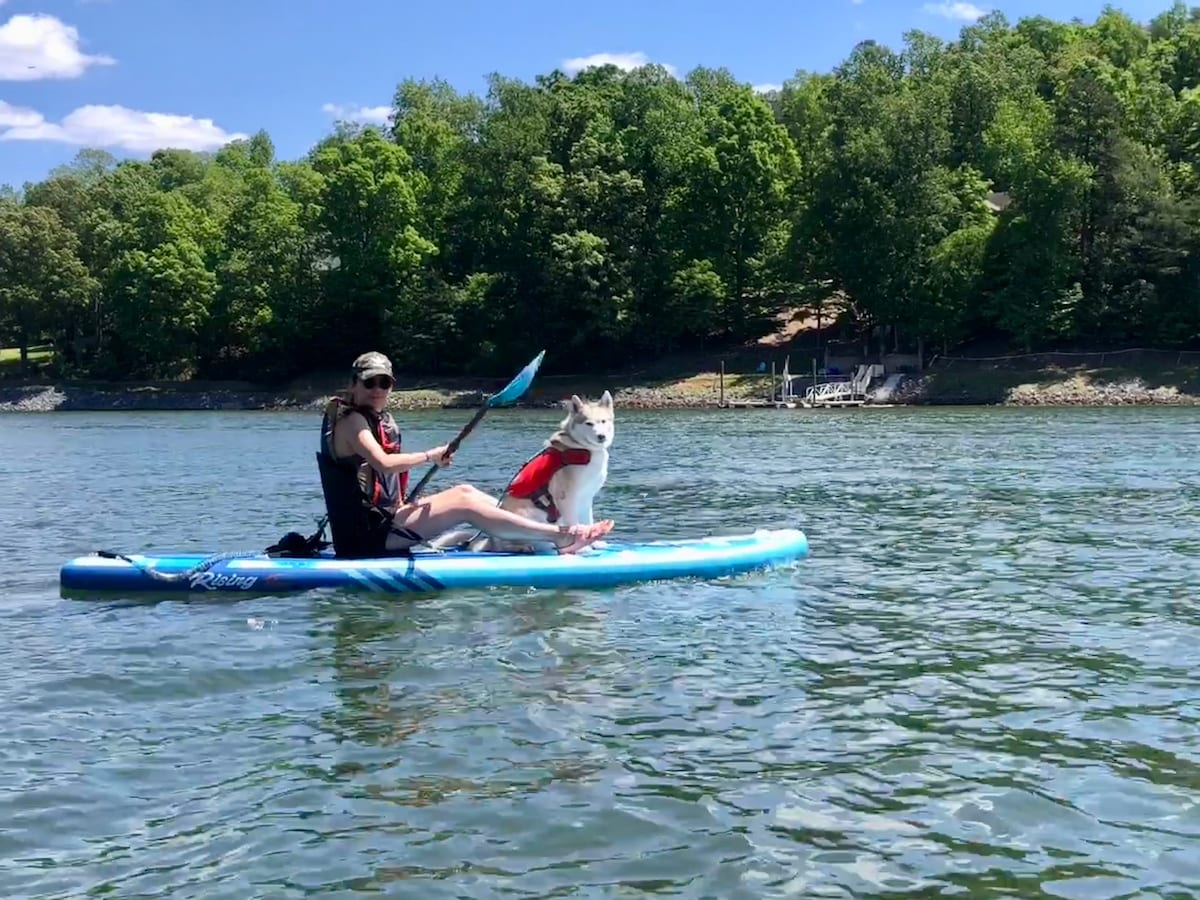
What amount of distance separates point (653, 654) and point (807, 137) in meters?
72.5

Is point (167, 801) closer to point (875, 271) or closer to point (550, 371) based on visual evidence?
point (875, 271)

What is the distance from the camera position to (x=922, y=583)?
39.8ft

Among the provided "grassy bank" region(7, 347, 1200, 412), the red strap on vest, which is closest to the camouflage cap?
the red strap on vest

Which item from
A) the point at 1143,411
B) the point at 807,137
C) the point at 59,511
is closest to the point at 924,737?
the point at 59,511

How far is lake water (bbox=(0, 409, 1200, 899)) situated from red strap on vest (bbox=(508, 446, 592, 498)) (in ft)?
3.60

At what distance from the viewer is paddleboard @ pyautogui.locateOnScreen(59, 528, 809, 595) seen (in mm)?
11539

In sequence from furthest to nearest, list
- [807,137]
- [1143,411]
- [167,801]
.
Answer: [807,137] → [1143,411] → [167,801]

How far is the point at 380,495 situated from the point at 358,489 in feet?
0.90

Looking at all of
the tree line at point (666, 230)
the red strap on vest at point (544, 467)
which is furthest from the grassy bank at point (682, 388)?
the red strap on vest at point (544, 467)

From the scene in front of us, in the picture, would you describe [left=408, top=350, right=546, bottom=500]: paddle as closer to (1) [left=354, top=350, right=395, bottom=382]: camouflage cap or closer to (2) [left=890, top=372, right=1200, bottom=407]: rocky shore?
(1) [left=354, top=350, right=395, bottom=382]: camouflage cap

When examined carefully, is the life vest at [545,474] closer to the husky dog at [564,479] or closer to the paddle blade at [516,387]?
the husky dog at [564,479]

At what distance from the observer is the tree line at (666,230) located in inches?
2296

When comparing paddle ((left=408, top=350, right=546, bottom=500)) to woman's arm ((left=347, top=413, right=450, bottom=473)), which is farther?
paddle ((left=408, top=350, right=546, bottom=500))

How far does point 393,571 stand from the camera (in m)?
11.4
